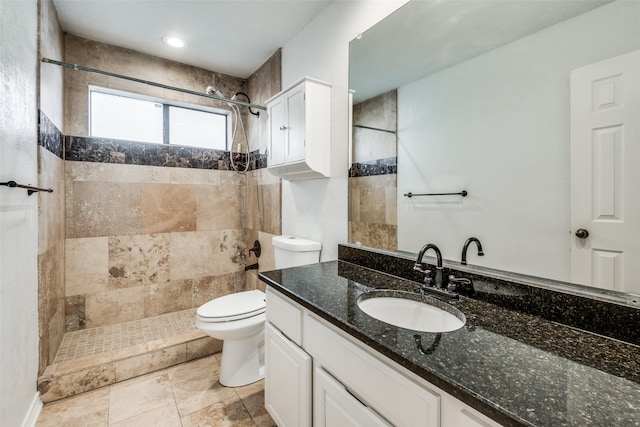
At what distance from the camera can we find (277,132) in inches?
82.8

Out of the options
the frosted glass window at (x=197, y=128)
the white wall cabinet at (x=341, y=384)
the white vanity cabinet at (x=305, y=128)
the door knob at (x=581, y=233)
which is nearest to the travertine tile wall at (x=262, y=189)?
the frosted glass window at (x=197, y=128)

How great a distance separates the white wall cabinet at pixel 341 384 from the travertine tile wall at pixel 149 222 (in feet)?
4.46

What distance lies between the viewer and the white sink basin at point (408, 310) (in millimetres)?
1067

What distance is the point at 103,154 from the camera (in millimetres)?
2422

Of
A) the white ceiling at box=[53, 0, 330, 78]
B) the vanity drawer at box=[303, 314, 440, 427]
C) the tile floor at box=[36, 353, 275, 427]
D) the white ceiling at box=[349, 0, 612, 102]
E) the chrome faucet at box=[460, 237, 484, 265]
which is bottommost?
the tile floor at box=[36, 353, 275, 427]

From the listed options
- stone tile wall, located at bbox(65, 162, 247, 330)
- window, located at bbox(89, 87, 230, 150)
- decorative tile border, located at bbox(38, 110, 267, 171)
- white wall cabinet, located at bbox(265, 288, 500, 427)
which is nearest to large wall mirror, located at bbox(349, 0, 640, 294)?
white wall cabinet, located at bbox(265, 288, 500, 427)

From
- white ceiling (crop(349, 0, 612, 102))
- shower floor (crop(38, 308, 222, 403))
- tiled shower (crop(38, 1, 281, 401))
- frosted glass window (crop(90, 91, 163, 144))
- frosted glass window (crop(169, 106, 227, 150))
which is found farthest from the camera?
frosted glass window (crop(169, 106, 227, 150))

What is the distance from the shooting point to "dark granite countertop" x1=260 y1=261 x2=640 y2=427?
534 millimetres

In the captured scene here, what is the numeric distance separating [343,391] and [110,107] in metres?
2.94

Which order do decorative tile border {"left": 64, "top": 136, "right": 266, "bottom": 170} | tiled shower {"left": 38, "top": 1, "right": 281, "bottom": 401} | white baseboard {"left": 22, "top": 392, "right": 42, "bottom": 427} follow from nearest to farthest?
1. white baseboard {"left": 22, "top": 392, "right": 42, "bottom": 427}
2. tiled shower {"left": 38, "top": 1, "right": 281, "bottom": 401}
3. decorative tile border {"left": 64, "top": 136, "right": 266, "bottom": 170}

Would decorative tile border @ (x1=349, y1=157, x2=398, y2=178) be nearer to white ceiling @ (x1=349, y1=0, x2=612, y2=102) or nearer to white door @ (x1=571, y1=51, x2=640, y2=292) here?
white ceiling @ (x1=349, y1=0, x2=612, y2=102)

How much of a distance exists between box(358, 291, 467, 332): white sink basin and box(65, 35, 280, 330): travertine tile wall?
4.94 feet

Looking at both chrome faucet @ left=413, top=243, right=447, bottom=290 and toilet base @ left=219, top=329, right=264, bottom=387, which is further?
toilet base @ left=219, top=329, right=264, bottom=387

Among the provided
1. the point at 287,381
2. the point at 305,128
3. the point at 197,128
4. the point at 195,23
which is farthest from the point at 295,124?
the point at 197,128
